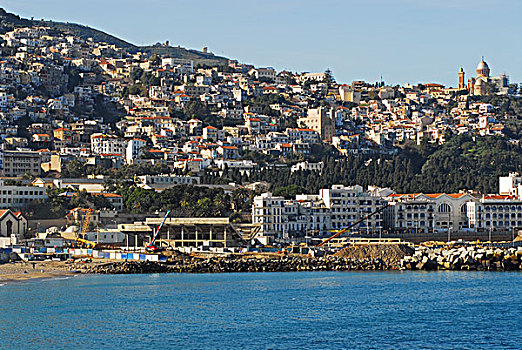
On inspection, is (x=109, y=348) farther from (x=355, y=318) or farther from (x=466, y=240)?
(x=466, y=240)

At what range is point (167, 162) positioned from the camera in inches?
4104

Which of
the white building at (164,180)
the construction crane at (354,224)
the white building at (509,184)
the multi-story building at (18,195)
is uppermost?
the white building at (164,180)

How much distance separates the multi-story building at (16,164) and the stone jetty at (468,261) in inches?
2102

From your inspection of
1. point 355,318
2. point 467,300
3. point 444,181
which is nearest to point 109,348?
point 355,318

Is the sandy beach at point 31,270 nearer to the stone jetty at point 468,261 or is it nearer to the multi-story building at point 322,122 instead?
the stone jetty at point 468,261

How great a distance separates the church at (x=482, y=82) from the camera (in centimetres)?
16112

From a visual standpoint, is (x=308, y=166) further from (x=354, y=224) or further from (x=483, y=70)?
(x=483, y=70)

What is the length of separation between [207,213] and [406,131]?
63.9 m

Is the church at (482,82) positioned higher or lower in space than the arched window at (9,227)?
higher

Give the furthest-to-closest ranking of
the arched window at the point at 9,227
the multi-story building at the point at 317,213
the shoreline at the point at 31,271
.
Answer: the multi-story building at the point at 317,213, the arched window at the point at 9,227, the shoreline at the point at 31,271

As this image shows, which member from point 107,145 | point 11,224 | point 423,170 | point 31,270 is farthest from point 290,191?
point 31,270

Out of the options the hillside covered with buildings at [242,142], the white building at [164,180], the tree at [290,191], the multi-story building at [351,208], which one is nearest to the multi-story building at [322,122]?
the hillside covered with buildings at [242,142]

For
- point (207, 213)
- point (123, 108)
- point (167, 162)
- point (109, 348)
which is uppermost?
point (123, 108)

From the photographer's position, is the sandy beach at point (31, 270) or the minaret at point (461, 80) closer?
the sandy beach at point (31, 270)
